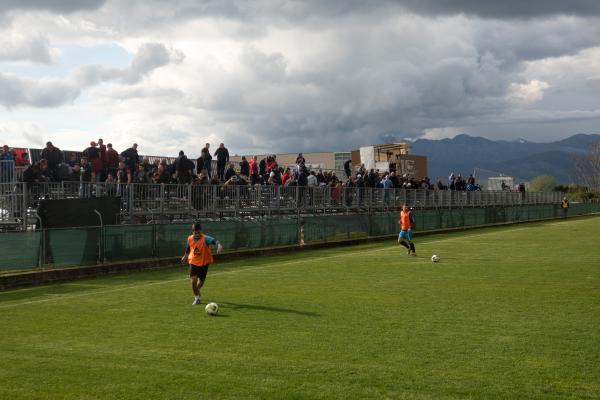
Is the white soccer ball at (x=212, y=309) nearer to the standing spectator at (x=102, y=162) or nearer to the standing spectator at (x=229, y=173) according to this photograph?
the standing spectator at (x=102, y=162)

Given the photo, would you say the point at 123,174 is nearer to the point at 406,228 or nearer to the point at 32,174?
the point at 32,174

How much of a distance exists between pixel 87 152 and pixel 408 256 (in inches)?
468

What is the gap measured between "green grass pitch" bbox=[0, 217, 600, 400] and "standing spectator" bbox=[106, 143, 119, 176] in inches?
→ 268

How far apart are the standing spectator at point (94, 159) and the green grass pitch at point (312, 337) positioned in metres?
6.40

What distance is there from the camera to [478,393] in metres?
7.62

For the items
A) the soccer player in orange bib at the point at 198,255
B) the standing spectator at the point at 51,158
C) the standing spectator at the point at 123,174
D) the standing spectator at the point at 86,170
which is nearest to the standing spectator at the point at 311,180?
the standing spectator at the point at 123,174

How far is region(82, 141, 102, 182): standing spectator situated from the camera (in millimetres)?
24653

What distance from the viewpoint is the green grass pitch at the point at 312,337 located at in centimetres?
802

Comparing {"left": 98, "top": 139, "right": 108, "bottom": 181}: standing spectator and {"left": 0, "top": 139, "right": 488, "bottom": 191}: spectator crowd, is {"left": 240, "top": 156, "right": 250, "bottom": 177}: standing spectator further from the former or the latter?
{"left": 98, "top": 139, "right": 108, "bottom": 181}: standing spectator

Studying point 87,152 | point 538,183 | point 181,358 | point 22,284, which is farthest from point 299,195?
point 538,183

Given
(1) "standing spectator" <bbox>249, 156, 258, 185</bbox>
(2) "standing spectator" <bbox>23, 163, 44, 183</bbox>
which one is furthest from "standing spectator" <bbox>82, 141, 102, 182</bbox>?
(1) "standing spectator" <bbox>249, 156, 258, 185</bbox>

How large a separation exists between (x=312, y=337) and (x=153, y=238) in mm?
13200

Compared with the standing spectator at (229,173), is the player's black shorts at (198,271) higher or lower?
lower

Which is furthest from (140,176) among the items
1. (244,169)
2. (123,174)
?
(244,169)
